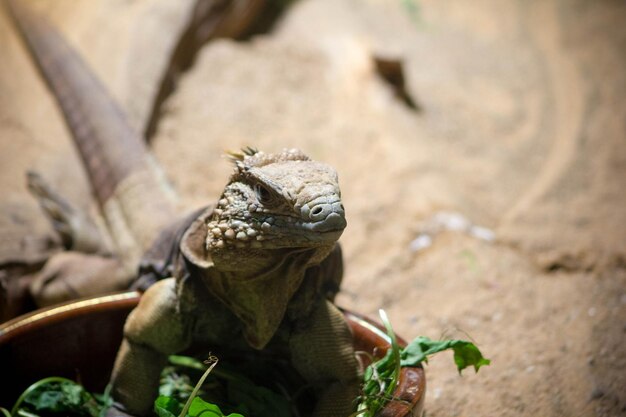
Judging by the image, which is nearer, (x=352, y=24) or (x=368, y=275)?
(x=368, y=275)

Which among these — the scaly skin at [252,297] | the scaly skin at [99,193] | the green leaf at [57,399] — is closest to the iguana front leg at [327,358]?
the scaly skin at [252,297]

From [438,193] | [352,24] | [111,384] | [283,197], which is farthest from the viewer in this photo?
[352,24]

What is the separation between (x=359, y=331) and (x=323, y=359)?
239 mm

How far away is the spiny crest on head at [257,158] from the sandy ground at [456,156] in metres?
1.32

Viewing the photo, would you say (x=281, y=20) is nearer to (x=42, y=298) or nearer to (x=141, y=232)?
(x=141, y=232)

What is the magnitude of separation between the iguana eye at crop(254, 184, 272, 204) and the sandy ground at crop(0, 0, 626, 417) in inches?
52.4

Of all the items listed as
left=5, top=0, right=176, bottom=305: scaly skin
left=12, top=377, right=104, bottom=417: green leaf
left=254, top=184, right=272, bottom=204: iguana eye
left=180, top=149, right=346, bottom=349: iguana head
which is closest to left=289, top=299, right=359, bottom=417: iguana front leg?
left=180, top=149, right=346, bottom=349: iguana head

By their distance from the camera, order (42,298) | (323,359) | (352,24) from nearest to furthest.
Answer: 1. (323,359)
2. (42,298)
3. (352,24)

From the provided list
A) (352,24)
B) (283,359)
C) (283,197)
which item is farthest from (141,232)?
(352,24)

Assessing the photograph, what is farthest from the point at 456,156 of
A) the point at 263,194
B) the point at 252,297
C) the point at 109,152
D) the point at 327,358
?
the point at 263,194

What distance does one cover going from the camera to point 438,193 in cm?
498

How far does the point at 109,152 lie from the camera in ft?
14.3

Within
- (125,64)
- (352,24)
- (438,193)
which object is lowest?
(438,193)

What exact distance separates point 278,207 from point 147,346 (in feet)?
2.94
